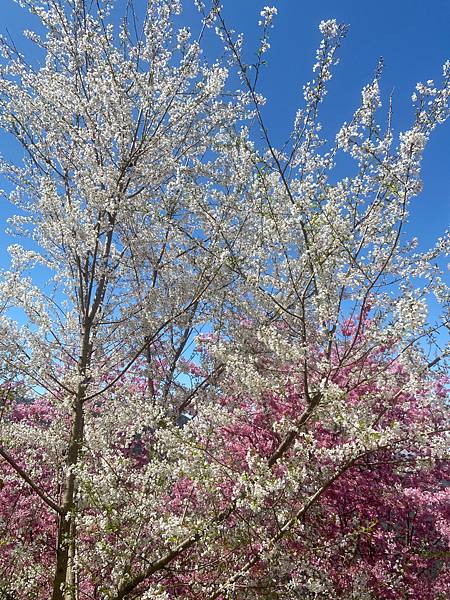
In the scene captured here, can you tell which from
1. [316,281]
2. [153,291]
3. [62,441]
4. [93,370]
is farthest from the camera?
[153,291]

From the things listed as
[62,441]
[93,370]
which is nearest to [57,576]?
[62,441]

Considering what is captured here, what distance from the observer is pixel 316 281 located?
391cm

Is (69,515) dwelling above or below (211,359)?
Answer: below

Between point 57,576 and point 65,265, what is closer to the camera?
point 57,576

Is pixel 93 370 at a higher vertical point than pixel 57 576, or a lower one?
higher

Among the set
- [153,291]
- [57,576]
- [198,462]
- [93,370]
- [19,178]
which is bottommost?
[57,576]

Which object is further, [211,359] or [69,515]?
[211,359]

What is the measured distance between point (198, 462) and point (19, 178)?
4711mm

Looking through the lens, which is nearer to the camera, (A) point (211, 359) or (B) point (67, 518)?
(B) point (67, 518)

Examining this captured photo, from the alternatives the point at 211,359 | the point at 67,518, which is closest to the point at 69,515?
the point at 67,518

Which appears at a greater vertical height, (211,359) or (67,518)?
(211,359)

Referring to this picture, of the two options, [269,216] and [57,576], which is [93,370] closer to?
[57,576]

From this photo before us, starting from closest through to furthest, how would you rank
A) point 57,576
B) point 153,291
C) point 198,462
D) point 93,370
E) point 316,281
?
point 198,462 < point 316,281 < point 57,576 < point 93,370 < point 153,291

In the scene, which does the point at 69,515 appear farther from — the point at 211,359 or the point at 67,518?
the point at 211,359
